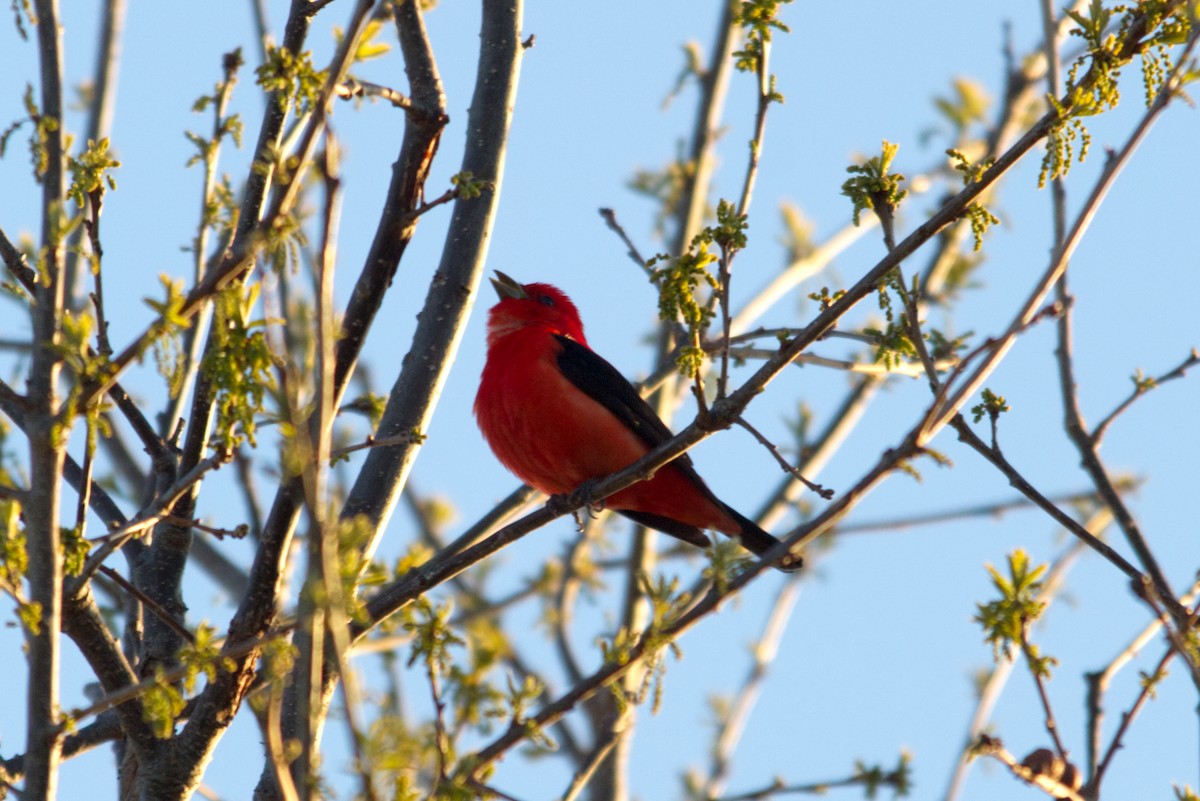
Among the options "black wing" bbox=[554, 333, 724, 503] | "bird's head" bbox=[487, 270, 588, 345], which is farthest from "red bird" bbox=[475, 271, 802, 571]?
"bird's head" bbox=[487, 270, 588, 345]

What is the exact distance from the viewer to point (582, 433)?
6.22 m

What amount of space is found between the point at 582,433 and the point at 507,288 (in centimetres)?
173

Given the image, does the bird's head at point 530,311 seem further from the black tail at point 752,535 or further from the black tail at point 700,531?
the black tail at point 752,535

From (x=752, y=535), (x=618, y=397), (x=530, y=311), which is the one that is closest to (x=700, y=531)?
(x=752, y=535)

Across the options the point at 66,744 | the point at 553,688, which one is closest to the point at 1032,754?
the point at 66,744

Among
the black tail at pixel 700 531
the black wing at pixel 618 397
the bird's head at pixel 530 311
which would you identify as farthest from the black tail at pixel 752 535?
the bird's head at pixel 530 311

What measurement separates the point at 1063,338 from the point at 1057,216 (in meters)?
0.47

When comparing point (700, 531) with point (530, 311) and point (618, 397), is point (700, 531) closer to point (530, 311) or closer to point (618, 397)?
point (618, 397)

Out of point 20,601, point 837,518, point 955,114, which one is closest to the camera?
point 837,518

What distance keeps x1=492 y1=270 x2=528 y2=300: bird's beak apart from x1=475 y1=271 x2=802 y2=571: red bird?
2.27 feet

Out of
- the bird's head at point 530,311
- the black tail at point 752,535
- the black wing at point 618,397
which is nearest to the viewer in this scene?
the black wing at point 618,397

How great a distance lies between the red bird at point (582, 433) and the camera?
245 inches

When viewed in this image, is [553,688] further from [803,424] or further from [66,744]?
[66,744]

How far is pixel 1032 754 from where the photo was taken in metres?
3.29
